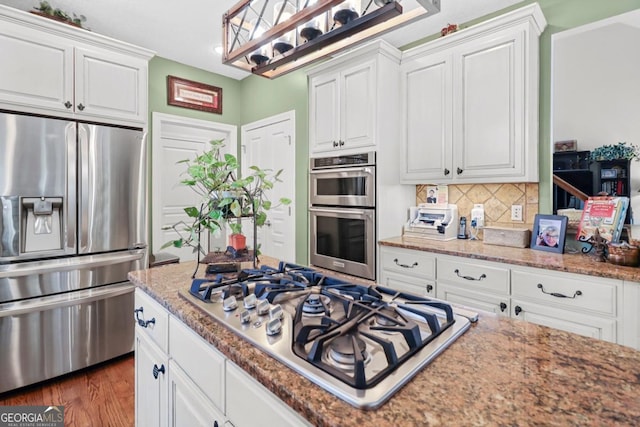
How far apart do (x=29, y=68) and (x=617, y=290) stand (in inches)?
148

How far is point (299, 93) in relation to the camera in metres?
3.46

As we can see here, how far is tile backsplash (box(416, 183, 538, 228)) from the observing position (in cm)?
236

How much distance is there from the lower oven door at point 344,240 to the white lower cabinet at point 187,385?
165 cm

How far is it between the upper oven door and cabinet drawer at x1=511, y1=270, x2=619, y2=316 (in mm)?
1126

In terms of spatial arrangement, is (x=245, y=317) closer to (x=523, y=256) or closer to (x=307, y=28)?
(x=307, y=28)

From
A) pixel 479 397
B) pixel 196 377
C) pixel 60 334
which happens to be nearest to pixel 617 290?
pixel 479 397

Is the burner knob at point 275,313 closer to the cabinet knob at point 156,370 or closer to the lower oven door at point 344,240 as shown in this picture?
the cabinet knob at point 156,370

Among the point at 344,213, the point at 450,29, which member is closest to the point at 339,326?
the point at 344,213

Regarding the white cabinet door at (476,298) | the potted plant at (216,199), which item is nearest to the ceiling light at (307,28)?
the potted plant at (216,199)

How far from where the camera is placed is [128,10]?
8.53ft

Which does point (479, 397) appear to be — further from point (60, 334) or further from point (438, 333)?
point (60, 334)

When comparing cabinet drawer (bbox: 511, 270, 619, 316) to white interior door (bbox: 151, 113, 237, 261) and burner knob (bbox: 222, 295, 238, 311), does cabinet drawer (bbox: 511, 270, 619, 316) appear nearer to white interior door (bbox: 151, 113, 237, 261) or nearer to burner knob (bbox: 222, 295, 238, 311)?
burner knob (bbox: 222, 295, 238, 311)

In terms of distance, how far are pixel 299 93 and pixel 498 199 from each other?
2180 millimetres

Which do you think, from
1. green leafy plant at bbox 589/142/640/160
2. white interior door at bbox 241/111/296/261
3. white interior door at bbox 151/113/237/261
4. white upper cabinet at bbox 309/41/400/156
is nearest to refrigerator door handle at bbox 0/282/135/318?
white interior door at bbox 151/113/237/261
